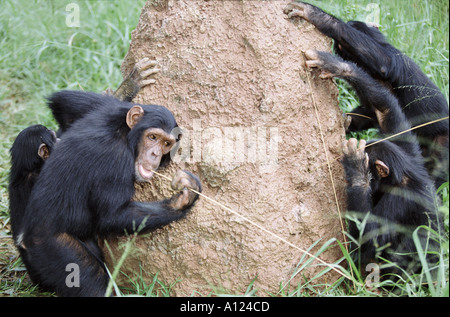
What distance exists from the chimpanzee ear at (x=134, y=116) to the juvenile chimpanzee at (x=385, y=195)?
4.55 ft

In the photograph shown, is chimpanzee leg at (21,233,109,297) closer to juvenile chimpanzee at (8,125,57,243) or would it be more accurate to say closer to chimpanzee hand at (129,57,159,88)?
juvenile chimpanzee at (8,125,57,243)

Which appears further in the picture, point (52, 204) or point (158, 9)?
point (158, 9)

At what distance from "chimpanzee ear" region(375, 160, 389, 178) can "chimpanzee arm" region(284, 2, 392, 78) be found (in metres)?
1.20

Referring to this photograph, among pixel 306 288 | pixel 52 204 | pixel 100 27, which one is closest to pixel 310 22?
pixel 306 288

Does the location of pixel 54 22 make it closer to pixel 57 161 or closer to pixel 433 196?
pixel 57 161

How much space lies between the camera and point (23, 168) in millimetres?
4020

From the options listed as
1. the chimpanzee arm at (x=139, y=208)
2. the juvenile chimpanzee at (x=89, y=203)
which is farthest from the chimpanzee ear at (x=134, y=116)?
the chimpanzee arm at (x=139, y=208)

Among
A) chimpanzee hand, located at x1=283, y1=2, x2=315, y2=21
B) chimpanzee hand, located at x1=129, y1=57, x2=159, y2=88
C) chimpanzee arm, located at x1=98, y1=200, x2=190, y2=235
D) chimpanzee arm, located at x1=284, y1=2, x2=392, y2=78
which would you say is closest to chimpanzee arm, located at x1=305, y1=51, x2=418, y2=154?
chimpanzee arm, located at x1=284, y1=2, x2=392, y2=78

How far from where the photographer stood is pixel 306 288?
3.80 meters

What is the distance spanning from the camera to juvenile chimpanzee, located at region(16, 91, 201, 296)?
348cm

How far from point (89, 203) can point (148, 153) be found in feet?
1.83

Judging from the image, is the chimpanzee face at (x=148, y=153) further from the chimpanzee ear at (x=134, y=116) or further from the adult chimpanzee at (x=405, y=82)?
the adult chimpanzee at (x=405, y=82)

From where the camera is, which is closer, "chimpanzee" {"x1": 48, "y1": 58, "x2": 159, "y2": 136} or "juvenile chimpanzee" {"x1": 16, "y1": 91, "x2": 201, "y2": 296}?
"juvenile chimpanzee" {"x1": 16, "y1": 91, "x2": 201, "y2": 296}
